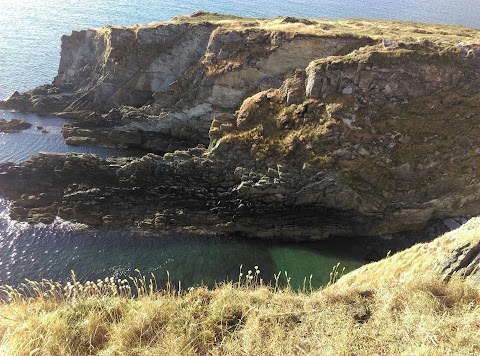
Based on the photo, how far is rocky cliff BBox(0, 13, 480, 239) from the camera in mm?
23016

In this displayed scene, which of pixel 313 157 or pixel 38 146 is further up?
pixel 313 157

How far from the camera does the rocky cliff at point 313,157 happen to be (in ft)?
75.5

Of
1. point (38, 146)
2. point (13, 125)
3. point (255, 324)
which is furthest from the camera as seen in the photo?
point (13, 125)

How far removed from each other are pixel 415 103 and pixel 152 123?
23.0 metres

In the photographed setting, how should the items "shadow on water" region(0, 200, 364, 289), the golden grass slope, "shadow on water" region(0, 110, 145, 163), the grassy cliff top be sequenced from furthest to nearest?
"shadow on water" region(0, 110, 145, 163) → the grassy cliff top → "shadow on water" region(0, 200, 364, 289) → the golden grass slope

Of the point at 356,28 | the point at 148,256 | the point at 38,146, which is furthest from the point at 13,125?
the point at 356,28

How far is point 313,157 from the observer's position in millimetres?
23984

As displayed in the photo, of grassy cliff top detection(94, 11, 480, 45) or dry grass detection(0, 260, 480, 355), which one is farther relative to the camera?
grassy cliff top detection(94, 11, 480, 45)

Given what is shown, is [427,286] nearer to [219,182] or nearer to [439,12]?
[219,182]

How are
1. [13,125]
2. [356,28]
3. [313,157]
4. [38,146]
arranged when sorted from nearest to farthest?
[313,157]
[356,28]
[38,146]
[13,125]

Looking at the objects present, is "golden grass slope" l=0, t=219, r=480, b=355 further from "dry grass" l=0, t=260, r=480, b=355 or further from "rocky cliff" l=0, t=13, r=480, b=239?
"rocky cliff" l=0, t=13, r=480, b=239

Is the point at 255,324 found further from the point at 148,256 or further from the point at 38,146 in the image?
the point at 38,146

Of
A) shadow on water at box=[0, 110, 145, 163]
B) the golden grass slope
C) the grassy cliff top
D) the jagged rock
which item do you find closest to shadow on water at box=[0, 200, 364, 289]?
shadow on water at box=[0, 110, 145, 163]

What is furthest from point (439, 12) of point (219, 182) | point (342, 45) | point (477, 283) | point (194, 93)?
point (477, 283)
